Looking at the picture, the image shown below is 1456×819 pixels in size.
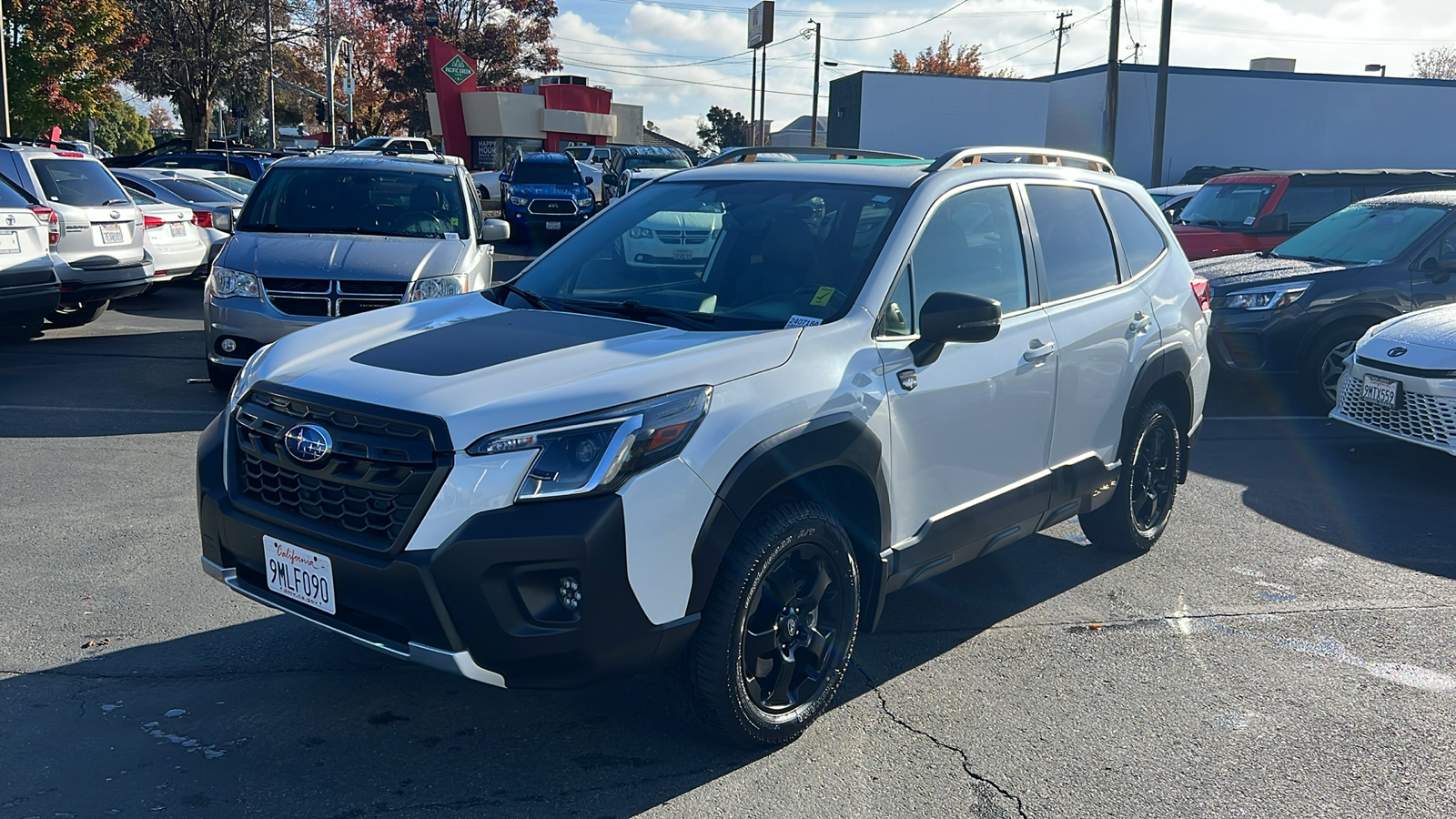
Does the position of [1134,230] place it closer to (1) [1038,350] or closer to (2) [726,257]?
(1) [1038,350]

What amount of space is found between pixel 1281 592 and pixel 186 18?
1592 inches

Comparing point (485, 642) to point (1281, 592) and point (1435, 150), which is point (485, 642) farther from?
point (1435, 150)

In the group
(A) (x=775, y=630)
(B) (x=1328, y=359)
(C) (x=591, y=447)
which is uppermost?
(C) (x=591, y=447)

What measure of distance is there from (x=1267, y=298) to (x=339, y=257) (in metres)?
7.07

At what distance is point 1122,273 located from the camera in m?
5.46

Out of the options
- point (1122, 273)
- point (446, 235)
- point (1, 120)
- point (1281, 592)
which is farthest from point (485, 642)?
point (1, 120)

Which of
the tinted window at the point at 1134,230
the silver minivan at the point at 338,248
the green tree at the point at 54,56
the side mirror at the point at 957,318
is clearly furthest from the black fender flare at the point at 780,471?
the green tree at the point at 54,56

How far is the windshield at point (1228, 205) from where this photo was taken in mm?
13516

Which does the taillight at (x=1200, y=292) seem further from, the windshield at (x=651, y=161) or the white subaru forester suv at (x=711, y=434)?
the windshield at (x=651, y=161)

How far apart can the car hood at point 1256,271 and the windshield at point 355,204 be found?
6.18 meters

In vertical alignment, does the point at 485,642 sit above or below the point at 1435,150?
below

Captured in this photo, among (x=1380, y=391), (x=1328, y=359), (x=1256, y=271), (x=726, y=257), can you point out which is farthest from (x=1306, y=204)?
(x=726, y=257)

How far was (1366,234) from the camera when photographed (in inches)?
394

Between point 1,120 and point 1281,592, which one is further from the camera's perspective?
point 1,120
